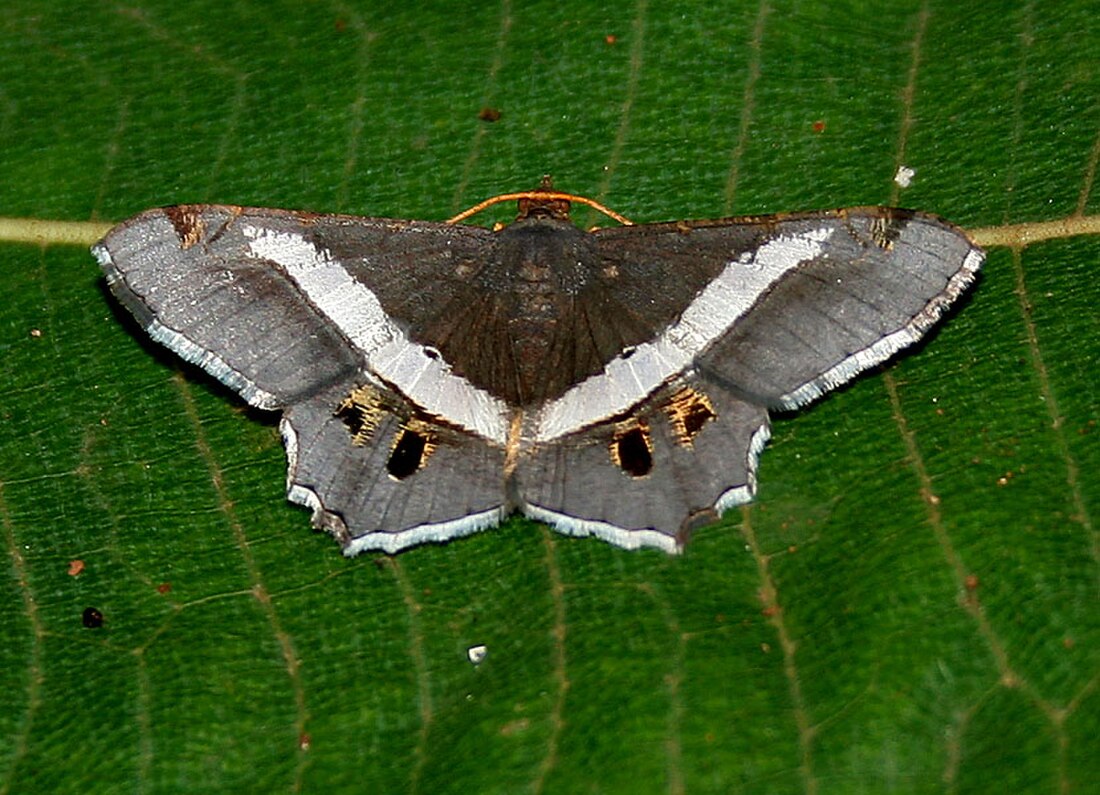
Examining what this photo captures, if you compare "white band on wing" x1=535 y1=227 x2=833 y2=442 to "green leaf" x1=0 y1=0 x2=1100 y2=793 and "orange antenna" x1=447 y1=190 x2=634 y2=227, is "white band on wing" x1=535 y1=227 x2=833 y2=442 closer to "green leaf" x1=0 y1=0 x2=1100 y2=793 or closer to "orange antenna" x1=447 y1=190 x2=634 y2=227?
"green leaf" x1=0 y1=0 x2=1100 y2=793

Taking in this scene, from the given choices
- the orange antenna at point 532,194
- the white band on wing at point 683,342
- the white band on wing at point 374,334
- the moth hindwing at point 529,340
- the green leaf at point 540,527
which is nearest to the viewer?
the green leaf at point 540,527

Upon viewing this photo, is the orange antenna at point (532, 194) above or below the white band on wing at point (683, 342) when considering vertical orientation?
above

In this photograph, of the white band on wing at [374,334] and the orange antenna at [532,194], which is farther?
the orange antenna at [532,194]

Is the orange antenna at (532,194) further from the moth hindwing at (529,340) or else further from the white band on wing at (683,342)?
the white band on wing at (683,342)

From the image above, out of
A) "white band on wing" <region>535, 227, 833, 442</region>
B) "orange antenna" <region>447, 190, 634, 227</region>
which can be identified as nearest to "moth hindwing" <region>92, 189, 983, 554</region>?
"white band on wing" <region>535, 227, 833, 442</region>

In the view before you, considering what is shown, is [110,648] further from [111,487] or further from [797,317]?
[797,317]

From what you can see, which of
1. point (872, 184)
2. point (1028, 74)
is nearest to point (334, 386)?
point (872, 184)

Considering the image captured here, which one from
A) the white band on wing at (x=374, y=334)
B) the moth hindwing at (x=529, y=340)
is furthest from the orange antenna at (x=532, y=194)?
the white band on wing at (x=374, y=334)

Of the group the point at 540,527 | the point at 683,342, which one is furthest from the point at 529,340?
the point at 540,527
